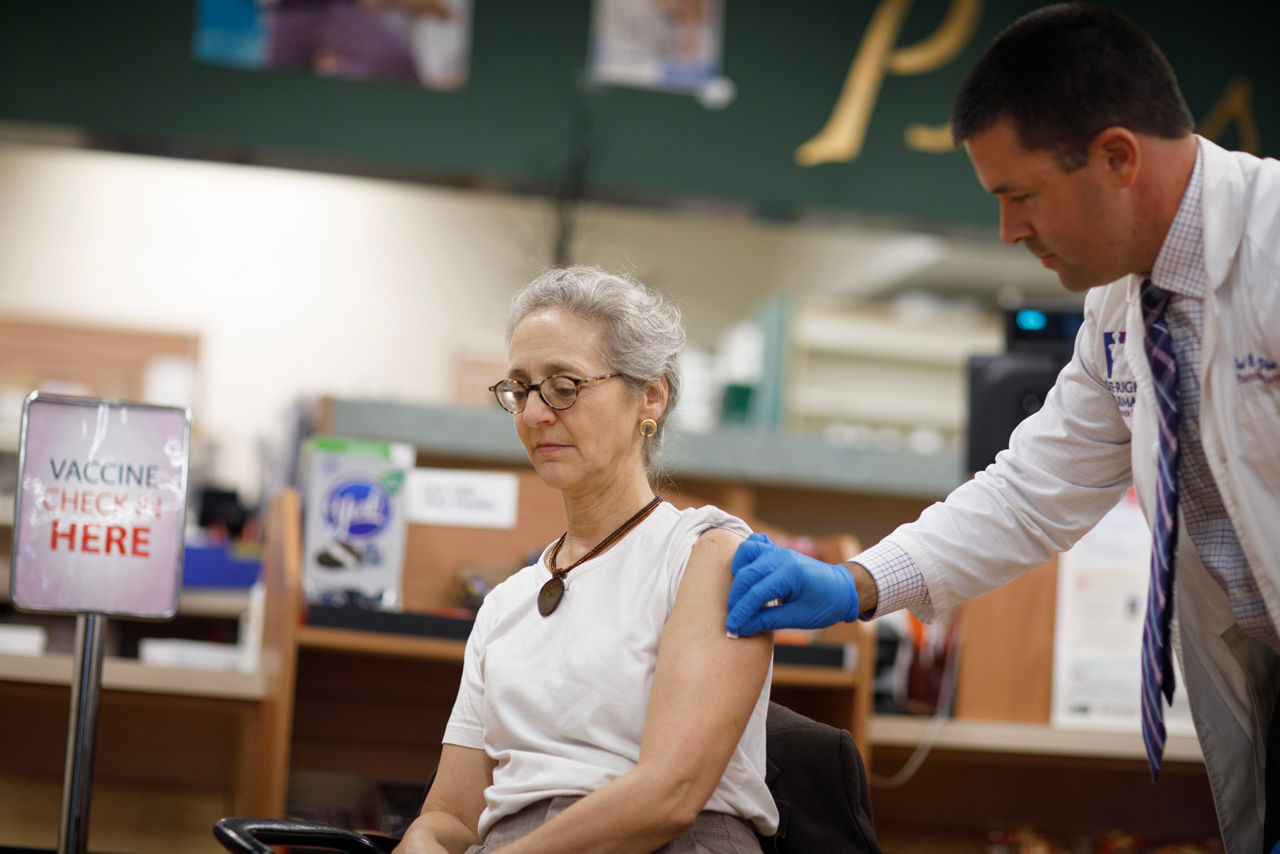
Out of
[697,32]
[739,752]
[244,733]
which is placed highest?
Answer: [697,32]

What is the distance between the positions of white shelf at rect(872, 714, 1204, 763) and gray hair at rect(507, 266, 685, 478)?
1.17 metres

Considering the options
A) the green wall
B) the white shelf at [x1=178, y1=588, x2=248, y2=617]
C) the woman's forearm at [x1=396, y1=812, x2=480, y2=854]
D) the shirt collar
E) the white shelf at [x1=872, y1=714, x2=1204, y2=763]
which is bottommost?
the white shelf at [x1=178, y1=588, x2=248, y2=617]

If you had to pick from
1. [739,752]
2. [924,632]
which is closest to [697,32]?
[924,632]

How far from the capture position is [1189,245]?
1.41 meters

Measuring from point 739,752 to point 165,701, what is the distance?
1417mm

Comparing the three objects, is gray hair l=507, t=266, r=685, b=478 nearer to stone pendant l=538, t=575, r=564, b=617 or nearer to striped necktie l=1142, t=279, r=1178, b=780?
stone pendant l=538, t=575, r=564, b=617

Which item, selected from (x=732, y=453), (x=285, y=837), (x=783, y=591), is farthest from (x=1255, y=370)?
(x=732, y=453)

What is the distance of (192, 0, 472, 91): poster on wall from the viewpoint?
15.0 feet

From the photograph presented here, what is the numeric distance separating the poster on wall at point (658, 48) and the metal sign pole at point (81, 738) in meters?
3.44

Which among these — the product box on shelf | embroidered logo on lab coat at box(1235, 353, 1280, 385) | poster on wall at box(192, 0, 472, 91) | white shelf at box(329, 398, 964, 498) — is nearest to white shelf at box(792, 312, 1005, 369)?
poster on wall at box(192, 0, 472, 91)

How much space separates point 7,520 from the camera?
3311mm

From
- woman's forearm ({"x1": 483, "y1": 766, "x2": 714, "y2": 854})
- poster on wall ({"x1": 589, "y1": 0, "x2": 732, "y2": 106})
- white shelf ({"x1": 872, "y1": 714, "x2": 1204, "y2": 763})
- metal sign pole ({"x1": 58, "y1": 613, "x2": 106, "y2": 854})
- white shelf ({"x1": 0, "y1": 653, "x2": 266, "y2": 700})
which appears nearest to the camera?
woman's forearm ({"x1": 483, "y1": 766, "x2": 714, "y2": 854})

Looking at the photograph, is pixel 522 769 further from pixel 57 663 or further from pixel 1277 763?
pixel 57 663

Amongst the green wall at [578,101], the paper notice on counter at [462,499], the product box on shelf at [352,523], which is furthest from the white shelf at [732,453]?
the green wall at [578,101]
